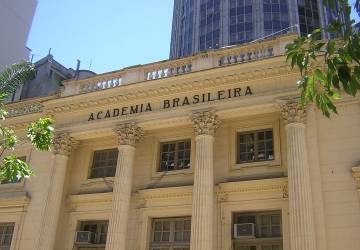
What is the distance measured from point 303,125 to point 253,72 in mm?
2689

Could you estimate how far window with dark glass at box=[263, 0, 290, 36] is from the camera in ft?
180

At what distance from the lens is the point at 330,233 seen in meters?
13.3

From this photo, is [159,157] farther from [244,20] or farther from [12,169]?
[244,20]

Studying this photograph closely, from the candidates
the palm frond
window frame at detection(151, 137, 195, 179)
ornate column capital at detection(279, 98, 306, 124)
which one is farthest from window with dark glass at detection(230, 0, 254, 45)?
the palm frond

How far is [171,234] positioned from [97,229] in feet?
10.9

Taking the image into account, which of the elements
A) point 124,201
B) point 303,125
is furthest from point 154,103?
point 303,125

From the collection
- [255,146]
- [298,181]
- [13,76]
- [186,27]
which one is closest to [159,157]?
[255,146]

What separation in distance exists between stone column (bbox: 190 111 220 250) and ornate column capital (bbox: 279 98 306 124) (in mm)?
2494

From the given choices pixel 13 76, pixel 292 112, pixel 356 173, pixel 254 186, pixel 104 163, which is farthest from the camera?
pixel 104 163

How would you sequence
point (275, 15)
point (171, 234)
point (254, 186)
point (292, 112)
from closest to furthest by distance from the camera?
1. point (292, 112)
2. point (254, 186)
3. point (171, 234)
4. point (275, 15)

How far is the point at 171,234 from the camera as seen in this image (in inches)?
647

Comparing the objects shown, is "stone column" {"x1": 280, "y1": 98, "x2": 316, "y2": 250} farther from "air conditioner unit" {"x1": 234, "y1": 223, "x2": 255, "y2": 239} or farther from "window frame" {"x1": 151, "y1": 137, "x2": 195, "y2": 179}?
"window frame" {"x1": 151, "y1": 137, "x2": 195, "y2": 179}

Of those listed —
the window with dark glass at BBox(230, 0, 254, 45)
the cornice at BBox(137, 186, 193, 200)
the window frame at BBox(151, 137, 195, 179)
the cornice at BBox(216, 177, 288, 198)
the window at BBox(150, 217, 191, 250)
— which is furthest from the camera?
the window with dark glass at BBox(230, 0, 254, 45)

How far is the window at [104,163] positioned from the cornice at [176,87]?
6.88 feet
